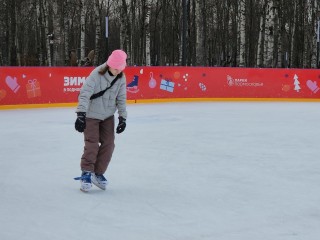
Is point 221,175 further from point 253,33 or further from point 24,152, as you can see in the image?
point 253,33

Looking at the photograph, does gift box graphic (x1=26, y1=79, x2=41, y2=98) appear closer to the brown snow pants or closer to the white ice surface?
the white ice surface

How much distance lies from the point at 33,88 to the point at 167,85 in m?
4.28

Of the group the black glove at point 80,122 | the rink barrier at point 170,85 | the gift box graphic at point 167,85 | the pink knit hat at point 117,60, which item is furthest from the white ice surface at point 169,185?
the gift box graphic at point 167,85

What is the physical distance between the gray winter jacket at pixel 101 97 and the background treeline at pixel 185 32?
11529 millimetres

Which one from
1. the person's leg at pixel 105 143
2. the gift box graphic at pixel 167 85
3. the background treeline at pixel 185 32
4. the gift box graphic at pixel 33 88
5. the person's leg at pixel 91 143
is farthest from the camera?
the background treeline at pixel 185 32

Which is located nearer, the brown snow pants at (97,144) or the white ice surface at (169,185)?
the white ice surface at (169,185)

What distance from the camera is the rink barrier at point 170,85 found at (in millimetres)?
14148

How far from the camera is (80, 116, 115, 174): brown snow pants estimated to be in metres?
4.97

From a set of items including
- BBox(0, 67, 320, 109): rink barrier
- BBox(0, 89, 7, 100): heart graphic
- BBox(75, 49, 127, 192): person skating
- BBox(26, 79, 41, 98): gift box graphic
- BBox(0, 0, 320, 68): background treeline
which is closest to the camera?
BBox(75, 49, 127, 192): person skating

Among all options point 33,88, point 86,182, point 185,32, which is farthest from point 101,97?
point 185,32

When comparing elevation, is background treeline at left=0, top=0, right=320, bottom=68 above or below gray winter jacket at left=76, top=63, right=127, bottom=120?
above

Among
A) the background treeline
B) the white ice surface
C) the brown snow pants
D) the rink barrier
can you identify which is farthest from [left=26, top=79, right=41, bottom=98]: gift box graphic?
the brown snow pants

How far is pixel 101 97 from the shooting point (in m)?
4.96

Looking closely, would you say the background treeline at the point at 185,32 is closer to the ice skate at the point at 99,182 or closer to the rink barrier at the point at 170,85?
the rink barrier at the point at 170,85
